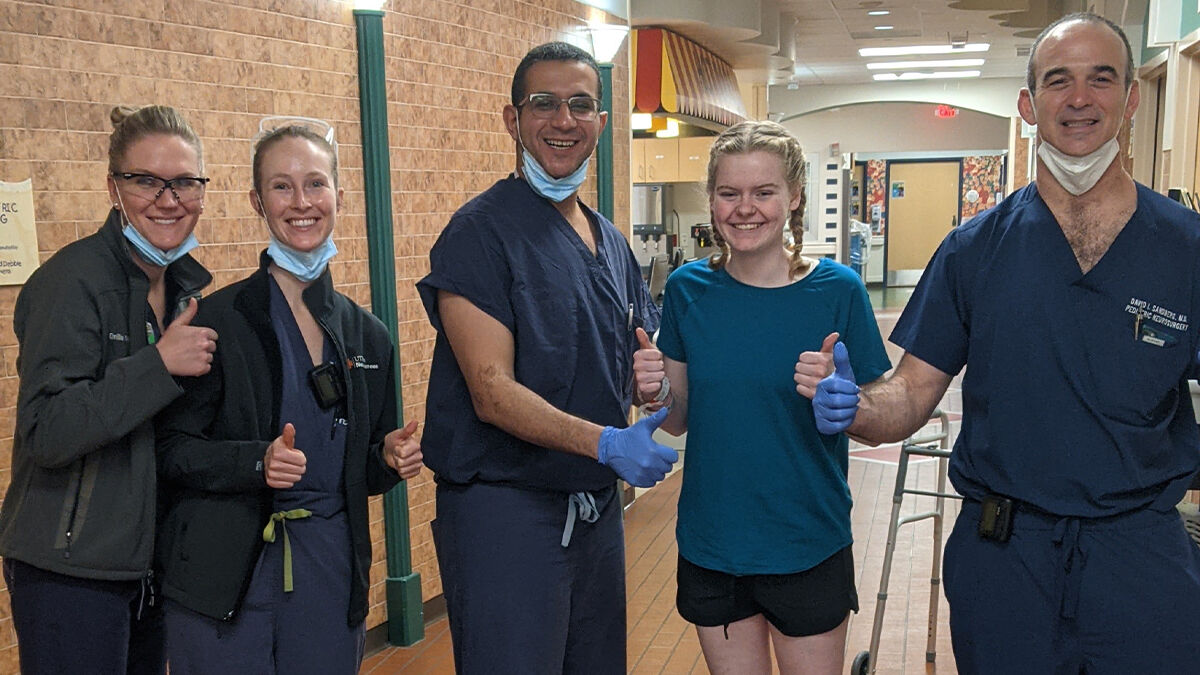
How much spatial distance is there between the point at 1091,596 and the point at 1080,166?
77cm

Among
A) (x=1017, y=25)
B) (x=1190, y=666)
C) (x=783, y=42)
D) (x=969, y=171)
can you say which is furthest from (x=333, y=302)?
(x=969, y=171)

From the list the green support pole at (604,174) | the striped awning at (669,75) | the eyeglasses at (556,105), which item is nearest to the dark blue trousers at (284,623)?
the eyeglasses at (556,105)

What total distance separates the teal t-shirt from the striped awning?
552cm

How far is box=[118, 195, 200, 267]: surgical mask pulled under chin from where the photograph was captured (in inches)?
81.8

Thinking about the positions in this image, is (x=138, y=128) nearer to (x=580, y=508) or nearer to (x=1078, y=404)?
(x=580, y=508)

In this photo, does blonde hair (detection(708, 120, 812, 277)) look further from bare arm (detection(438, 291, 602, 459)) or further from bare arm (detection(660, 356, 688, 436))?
bare arm (detection(438, 291, 602, 459))

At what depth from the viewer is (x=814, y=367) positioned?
6.42 feet

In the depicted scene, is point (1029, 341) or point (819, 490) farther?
point (819, 490)

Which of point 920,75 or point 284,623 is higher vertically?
point 920,75

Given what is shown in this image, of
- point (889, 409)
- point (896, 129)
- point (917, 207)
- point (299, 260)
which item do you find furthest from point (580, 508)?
point (917, 207)

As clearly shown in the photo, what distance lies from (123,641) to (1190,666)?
6.49ft

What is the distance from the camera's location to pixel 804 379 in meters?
1.97

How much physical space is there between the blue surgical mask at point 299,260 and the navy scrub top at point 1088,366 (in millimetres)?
1300

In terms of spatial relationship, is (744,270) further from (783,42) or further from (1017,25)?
(1017,25)
